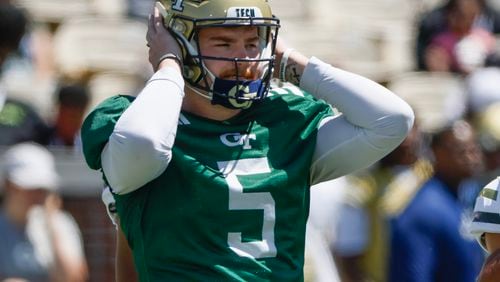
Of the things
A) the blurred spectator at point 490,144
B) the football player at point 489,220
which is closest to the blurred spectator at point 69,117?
the blurred spectator at point 490,144

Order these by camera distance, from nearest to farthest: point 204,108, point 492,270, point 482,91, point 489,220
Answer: point 492,270 < point 489,220 < point 204,108 < point 482,91

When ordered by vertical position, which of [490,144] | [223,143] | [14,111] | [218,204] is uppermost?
[223,143]

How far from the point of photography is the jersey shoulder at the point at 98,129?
4.01m

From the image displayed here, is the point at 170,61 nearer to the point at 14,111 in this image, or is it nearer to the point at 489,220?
the point at 489,220

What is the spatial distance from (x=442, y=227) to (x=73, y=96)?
2719mm

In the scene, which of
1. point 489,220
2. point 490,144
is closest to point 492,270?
point 489,220

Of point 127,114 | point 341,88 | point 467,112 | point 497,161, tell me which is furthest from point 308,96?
point 467,112

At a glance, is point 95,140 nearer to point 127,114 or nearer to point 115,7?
point 127,114

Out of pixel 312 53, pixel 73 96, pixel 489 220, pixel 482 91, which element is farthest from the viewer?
pixel 312 53

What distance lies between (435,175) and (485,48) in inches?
146

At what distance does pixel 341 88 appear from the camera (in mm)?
4180

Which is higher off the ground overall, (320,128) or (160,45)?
(160,45)

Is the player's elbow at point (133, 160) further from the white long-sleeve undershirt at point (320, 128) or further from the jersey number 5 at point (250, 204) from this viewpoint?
the jersey number 5 at point (250, 204)

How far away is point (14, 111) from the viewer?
8.11 meters
